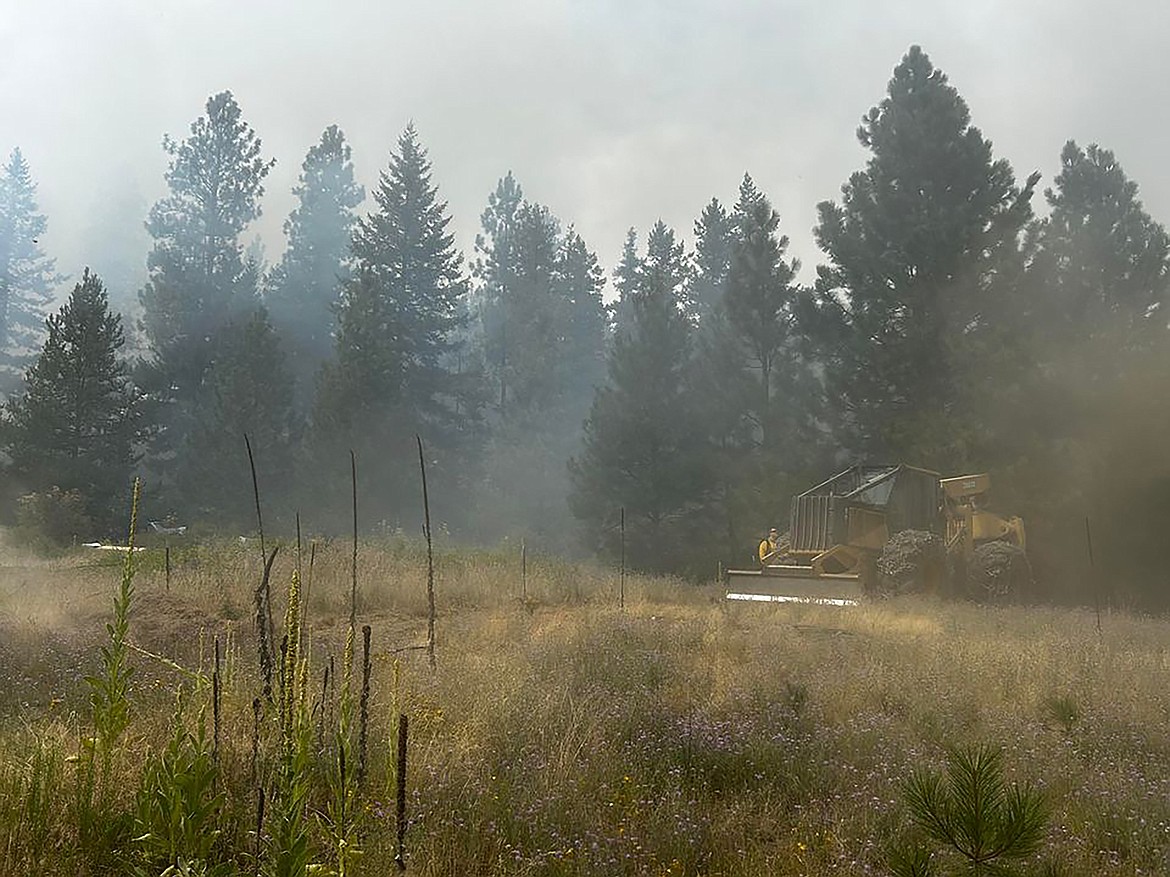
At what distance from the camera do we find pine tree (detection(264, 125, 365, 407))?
40.1 meters

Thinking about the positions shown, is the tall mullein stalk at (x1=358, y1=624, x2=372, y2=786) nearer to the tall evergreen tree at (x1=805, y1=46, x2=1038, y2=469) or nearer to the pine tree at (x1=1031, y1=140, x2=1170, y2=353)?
the tall evergreen tree at (x1=805, y1=46, x2=1038, y2=469)

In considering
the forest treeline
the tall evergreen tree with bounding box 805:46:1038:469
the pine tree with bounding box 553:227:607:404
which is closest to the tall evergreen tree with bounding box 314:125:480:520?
the forest treeline

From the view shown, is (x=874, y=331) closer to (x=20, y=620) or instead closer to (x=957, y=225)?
(x=957, y=225)

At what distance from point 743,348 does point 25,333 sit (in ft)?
114

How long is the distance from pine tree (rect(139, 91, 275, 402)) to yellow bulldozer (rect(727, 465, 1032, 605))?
25.0 meters

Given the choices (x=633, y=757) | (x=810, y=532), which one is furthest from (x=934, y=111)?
(x=633, y=757)

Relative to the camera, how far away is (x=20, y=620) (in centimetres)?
988

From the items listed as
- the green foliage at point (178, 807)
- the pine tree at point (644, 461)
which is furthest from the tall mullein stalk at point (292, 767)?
the pine tree at point (644, 461)

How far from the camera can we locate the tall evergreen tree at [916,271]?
22.7 meters

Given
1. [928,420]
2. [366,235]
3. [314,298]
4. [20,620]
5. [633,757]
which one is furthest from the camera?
[314,298]

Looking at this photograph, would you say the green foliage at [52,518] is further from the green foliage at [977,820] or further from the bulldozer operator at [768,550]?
the green foliage at [977,820]

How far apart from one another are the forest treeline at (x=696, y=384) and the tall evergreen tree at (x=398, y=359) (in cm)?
10

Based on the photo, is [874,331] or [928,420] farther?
[874,331]

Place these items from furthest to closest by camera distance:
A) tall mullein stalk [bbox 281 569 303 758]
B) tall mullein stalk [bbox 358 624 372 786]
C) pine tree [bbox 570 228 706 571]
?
1. pine tree [bbox 570 228 706 571]
2. tall mullein stalk [bbox 358 624 372 786]
3. tall mullein stalk [bbox 281 569 303 758]
